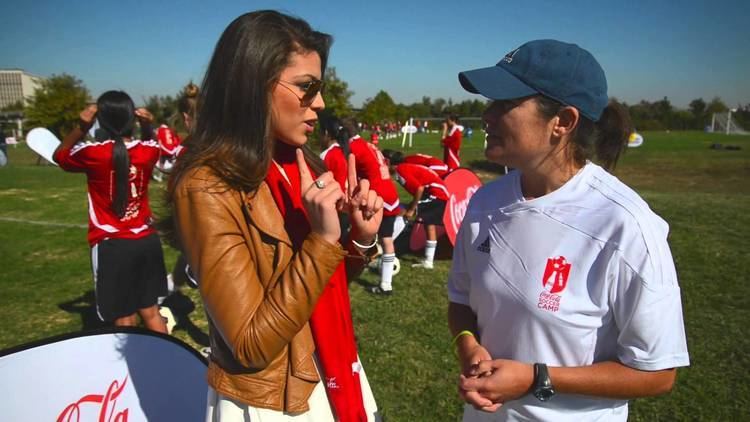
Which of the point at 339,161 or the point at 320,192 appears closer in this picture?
the point at 320,192

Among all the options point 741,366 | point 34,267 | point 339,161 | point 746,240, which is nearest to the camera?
point 741,366

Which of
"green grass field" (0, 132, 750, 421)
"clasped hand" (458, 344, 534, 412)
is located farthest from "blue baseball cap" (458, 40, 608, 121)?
"green grass field" (0, 132, 750, 421)

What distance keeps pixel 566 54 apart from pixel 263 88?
0.94m

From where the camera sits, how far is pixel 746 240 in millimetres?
8273

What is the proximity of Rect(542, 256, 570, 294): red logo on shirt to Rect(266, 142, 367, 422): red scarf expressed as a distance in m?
0.66

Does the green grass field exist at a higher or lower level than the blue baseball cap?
lower

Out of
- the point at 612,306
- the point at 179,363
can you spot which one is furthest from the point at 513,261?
the point at 179,363

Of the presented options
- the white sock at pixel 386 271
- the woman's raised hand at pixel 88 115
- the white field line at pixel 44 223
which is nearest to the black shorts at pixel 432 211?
the white sock at pixel 386 271

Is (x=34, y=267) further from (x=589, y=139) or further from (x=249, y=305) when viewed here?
(x=589, y=139)

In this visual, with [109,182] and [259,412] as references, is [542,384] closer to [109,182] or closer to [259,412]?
[259,412]

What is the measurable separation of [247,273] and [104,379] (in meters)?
1.47

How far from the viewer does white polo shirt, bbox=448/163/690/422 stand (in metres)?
1.35

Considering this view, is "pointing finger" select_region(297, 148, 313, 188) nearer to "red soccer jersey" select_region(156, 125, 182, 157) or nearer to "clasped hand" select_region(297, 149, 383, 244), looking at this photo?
"clasped hand" select_region(297, 149, 383, 244)

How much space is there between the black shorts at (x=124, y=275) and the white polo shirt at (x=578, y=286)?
3.34 metres
